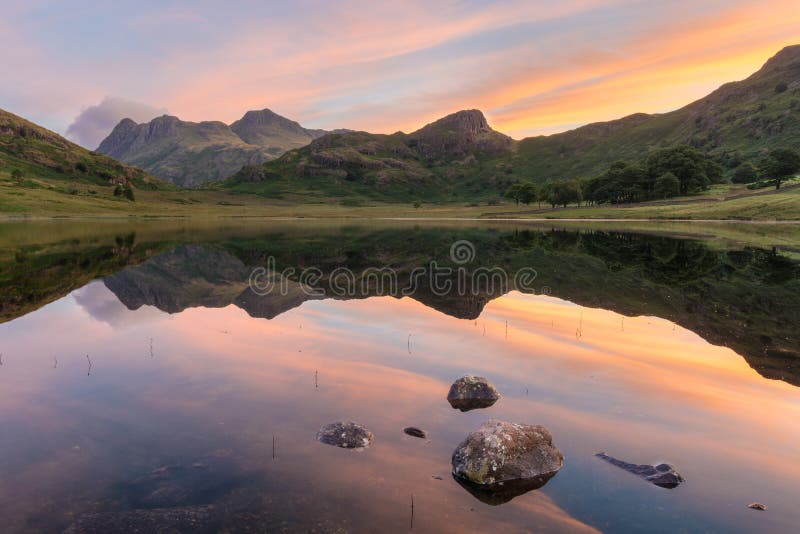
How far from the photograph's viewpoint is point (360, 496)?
998 cm

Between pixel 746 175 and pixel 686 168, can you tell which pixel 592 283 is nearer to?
pixel 686 168

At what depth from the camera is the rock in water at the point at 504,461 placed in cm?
1059

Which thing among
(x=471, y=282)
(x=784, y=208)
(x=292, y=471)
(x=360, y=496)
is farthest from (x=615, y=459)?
(x=784, y=208)

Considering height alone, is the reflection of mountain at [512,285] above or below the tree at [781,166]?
below

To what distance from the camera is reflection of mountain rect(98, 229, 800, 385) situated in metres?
25.9

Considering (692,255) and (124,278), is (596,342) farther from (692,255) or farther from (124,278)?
(692,255)

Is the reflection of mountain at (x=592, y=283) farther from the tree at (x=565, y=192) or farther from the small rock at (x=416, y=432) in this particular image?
the tree at (x=565, y=192)

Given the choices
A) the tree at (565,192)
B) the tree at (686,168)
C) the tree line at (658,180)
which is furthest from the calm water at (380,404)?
the tree at (565,192)

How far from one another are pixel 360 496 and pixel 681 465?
802 cm

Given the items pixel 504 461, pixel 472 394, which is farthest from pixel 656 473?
pixel 472 394

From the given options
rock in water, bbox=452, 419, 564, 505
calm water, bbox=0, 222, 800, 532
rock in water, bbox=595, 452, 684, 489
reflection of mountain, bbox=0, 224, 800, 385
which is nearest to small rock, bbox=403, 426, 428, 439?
calm water, bbox=0, 222, 800, 532

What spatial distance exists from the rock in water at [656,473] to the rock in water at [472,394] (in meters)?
4.50

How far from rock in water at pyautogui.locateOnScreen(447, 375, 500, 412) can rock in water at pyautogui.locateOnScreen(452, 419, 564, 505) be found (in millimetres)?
3185

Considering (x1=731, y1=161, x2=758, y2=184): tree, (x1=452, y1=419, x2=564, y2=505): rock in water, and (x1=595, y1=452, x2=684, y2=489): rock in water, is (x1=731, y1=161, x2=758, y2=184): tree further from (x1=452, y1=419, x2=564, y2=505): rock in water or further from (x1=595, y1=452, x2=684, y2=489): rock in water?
(x1=452, y1=419, x2=564, y2=505): rock in water
